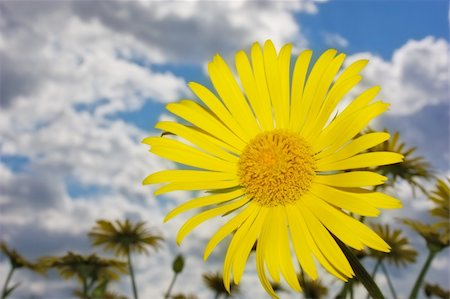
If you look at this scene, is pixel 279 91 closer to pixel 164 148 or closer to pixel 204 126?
pixel 204 126

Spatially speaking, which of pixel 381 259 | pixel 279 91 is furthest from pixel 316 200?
pixel 381 259

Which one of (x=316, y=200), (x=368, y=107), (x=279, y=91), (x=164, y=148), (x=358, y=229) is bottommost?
(x=358, y=229)

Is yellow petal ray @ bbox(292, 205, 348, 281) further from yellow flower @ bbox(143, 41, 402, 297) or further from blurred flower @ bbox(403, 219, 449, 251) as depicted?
blurred flower @ bbox(403, 219, 449, 251)

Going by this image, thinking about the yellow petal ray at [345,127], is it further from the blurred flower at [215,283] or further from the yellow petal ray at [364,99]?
the blurred flower at [215,283]

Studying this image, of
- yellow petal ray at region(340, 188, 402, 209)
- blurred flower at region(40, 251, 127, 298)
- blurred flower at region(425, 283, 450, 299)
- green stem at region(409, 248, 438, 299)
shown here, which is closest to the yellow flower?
yellow petal ray at region(340, 188, 402, 209)

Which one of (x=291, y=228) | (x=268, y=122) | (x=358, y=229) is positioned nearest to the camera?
(x=358, y=229)

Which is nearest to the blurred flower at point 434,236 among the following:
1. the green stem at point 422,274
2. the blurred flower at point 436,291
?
the green stem at point 422,274
